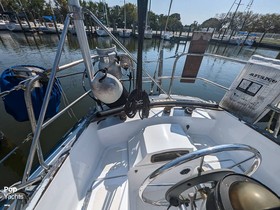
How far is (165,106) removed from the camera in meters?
2.11

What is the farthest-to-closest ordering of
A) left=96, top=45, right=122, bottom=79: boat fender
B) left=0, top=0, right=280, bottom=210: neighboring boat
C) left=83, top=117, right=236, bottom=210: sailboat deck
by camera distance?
left=96, top=45, right=122, bottom=79: boat fender, left=83, top=117, right=236, bottom=210: sailboat deck, left=0, top=0, right=280, bottom=210: neighboring boat

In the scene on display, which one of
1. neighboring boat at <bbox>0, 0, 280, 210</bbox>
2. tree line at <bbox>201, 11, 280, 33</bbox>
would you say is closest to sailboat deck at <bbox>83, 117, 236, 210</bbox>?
neighboring boat at <bbox>0, 0, 280, 210</bbox>

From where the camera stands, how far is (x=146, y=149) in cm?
148

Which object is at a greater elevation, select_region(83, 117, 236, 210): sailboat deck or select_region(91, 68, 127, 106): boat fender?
select_region(91, 68, 127, 106): boat fender

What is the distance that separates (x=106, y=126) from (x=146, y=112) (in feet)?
1.94

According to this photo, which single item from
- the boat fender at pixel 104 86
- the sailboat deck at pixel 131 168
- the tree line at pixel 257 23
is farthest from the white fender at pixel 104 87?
the tree line at pixel 257 23

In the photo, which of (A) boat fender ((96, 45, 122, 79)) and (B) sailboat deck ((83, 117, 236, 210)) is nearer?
(B) sailboat deck ((83, 117, 236, 210))

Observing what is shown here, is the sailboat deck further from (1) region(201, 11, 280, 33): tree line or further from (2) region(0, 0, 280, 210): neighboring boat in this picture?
(1) region(201, 11, 280, 33): tree line

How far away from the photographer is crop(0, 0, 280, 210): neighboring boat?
86 centimetres

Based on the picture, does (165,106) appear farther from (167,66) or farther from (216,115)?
(167,66)

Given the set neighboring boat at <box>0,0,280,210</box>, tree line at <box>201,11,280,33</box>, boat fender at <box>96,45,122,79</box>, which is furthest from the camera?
tree line at <box>201,11,280,33</box>

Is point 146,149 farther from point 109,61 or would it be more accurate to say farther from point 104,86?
point 109,61

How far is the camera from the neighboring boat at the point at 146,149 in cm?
86

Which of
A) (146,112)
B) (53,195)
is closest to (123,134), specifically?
(146,112)
